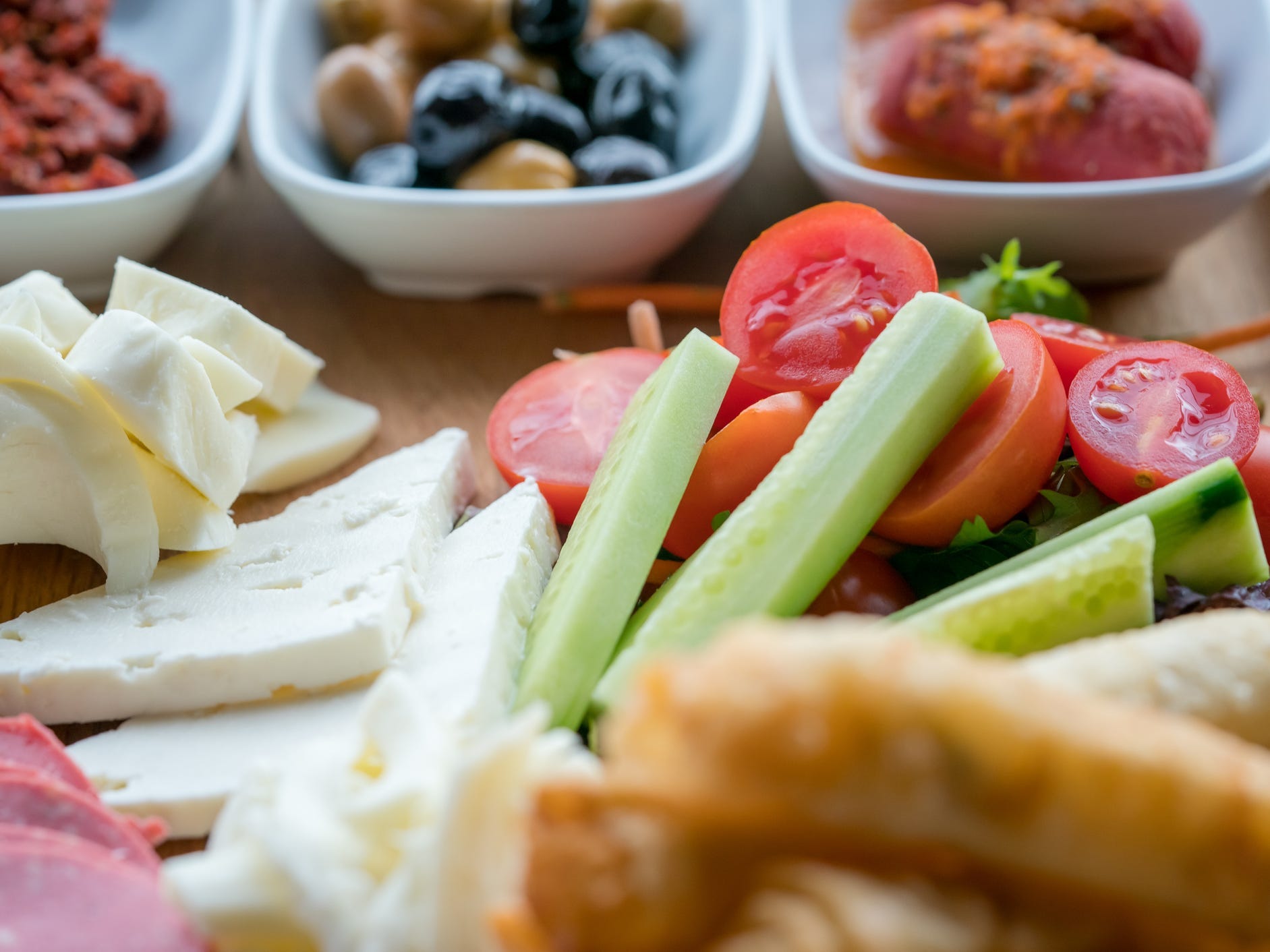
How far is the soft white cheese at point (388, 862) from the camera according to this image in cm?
110

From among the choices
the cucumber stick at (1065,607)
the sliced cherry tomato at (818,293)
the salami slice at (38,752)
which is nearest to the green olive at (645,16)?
the sliced cherry tomato at (818,293)

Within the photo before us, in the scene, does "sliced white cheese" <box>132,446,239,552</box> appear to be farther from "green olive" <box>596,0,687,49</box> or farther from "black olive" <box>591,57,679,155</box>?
"green olive" <box>596,0,687,49</box>

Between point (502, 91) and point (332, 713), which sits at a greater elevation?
point (502, 91)

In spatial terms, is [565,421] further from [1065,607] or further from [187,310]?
[1065,607]

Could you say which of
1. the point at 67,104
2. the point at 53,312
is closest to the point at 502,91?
the point at 67,104

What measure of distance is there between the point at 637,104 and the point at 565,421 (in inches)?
42.1

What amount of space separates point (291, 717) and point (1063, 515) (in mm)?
1215

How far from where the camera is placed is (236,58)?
3.01m

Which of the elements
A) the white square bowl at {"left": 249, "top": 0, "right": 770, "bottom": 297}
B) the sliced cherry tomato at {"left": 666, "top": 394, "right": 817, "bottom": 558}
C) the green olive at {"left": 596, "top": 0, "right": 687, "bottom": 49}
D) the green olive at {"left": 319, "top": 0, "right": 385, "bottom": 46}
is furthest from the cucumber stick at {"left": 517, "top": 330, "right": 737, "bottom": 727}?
the green olive at {"left": 319, "top": 0, "right": 385, "bottom": 46}

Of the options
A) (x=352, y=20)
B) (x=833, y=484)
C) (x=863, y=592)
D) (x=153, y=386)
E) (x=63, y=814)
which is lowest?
(x=863, y=592)

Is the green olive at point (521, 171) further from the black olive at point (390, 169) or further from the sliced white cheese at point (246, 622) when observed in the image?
the sliced white cheese at point (246, 622)

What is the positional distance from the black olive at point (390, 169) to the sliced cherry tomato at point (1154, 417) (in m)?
1.60

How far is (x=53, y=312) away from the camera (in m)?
1.96

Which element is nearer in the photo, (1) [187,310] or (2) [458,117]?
(1) [187,310]
